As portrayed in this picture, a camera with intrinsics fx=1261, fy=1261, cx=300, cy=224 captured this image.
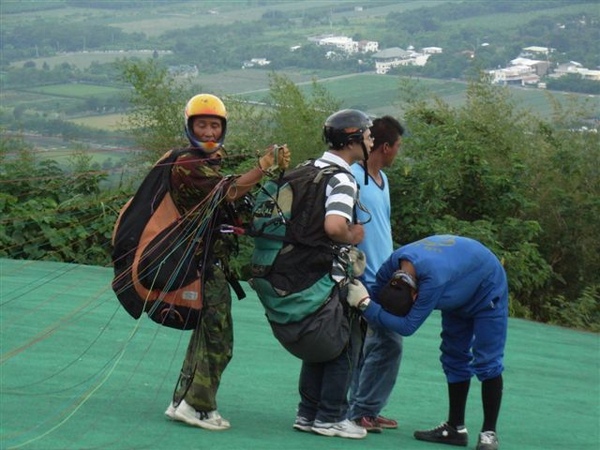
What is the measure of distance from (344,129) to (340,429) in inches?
52.0

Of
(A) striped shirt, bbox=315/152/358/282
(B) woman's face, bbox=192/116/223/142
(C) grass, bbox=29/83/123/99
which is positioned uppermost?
(B) woman's face, bbox=192/116/223/142

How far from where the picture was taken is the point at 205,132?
532 cm

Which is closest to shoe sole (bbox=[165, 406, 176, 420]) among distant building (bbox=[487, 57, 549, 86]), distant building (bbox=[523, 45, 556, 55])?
distant building (bbox=[487, 57, 549, 86])

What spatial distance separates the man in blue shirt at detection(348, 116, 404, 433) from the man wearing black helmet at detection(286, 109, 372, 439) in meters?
0.20

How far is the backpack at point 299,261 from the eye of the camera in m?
5.29

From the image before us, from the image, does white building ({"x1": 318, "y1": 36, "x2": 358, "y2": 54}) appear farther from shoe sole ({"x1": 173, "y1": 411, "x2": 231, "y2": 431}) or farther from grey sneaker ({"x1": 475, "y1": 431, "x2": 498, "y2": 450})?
shoe sole ({"x1": 173, "y1": 411, "x2": 231, "y2": 431})

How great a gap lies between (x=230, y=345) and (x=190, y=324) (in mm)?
241

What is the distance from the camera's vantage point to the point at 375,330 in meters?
5.84

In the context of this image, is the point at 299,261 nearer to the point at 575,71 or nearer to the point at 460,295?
the point at 460,295

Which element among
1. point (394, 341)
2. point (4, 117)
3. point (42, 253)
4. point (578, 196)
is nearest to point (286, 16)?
point (4, 117)

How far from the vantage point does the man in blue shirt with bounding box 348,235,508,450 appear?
17.8ft

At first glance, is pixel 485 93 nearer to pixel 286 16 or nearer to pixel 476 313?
pixel 476 313

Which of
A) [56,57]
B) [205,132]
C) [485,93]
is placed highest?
[205,132]

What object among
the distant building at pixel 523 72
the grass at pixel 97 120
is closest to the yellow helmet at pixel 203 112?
the grass at pixel 97 120
